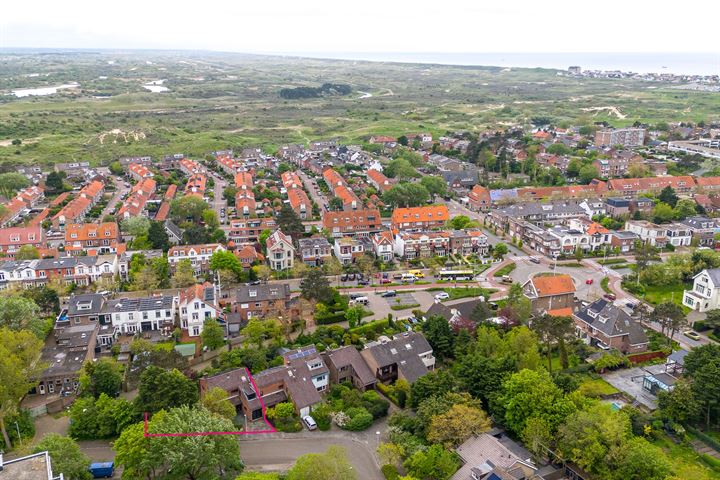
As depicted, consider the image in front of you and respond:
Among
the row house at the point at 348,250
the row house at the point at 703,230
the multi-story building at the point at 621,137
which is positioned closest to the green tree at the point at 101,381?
the row house at the point at 348,250

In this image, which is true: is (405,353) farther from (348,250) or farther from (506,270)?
(506,270)

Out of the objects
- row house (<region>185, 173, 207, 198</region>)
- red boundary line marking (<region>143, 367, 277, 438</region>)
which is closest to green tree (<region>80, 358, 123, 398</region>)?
red boundary line marking (<region>143, 367, 277, 438</region>)

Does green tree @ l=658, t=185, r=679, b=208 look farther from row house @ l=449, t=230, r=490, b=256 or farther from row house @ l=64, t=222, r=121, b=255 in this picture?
row house @ l=64, t=222, r=121, b=255

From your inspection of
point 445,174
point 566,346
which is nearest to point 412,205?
point 445,174

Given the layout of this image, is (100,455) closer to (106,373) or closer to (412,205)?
(106,373)

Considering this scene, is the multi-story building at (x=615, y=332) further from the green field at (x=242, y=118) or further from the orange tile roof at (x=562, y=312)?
the green field at (x=242, y=118)

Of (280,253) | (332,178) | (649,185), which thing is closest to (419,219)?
(280,253)
